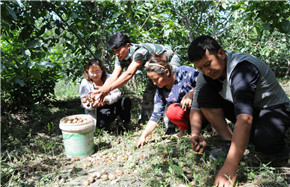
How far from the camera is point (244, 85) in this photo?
137 centimetres

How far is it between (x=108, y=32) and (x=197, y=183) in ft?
9.33

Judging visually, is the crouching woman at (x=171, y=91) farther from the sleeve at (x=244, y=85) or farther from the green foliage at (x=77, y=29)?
the green foliage at (x=77, y=29)

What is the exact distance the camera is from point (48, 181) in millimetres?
1981

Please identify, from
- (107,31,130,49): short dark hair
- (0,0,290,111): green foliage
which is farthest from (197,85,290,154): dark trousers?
(107,31,130,49): short dark hair

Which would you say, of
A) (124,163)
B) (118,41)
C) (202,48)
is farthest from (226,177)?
(118,41)

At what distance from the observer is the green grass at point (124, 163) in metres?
1.58

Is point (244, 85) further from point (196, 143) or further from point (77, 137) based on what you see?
point (77, 137)

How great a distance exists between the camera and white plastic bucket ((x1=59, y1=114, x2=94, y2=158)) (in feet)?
7.89

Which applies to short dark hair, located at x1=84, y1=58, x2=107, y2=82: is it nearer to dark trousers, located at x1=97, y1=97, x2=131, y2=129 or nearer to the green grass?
dark trousers, located at x1=97, y1=97, x2=131, y2=129

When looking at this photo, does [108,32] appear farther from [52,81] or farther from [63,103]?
[63,103]

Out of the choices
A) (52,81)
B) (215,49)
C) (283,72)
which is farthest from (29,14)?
(283,72)

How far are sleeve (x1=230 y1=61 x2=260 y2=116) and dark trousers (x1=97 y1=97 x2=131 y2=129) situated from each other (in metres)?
2.05

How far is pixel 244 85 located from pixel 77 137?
1.86 m


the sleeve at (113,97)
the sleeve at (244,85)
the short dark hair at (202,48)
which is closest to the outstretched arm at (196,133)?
the sleeve at (244,85)
